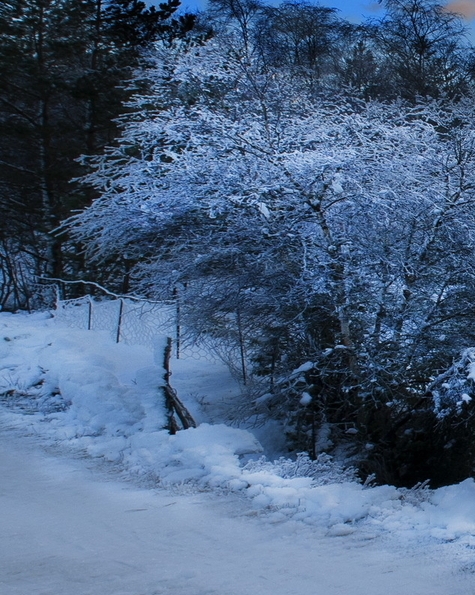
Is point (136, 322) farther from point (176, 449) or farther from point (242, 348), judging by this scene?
point (176, 449)

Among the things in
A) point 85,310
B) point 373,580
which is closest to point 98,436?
point 373,580

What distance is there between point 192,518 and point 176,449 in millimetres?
1488

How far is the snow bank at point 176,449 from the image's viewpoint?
513 centimetres

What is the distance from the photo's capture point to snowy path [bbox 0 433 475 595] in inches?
157

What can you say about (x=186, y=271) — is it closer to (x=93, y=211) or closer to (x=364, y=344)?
(x=93, y=211)

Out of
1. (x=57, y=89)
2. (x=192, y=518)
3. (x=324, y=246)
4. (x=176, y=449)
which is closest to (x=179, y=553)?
(x=192, y=518)

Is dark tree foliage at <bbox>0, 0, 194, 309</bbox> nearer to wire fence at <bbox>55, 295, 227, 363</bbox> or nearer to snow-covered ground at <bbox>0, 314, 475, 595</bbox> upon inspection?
wire fence at <bbox>55, 295, 227, 363</bbox>

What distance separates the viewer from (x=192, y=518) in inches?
204

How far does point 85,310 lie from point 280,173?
8.00 meters

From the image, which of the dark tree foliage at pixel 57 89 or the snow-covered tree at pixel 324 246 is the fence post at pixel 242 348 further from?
the dark tree foliage at pixel 57 89

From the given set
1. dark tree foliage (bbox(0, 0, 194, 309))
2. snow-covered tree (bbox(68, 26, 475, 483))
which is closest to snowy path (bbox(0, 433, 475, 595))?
snow-covered tree (bbox(68, 26, 475, 483))

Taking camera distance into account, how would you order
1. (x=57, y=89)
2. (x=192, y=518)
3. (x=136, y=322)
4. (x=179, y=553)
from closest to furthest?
(x=179, y=553) < (x=192, y=518) < (x=136, y=322) < (x=57, y=89)

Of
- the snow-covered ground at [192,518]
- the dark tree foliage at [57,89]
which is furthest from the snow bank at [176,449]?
the dark tree foliage at [57,89]

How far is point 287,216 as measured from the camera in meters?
8.17
